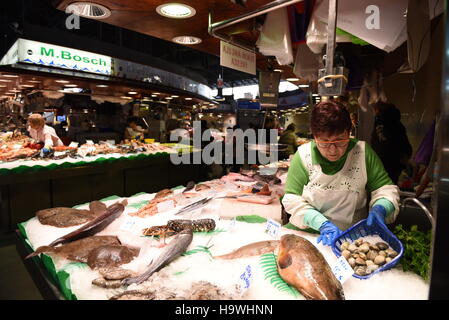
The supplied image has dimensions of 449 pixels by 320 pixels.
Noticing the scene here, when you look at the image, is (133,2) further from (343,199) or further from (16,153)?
(16,153)

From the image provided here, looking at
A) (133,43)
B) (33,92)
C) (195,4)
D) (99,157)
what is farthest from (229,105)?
(195,4)

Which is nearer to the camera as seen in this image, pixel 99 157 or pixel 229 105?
pixel 99 157

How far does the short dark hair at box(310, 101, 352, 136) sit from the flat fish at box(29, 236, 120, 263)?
5.10 feet

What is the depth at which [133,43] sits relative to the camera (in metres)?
17.4

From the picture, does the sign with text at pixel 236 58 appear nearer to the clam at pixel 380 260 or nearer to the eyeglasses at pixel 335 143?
the eyeglasses at pixel 335 143

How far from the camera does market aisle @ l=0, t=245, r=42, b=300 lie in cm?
281

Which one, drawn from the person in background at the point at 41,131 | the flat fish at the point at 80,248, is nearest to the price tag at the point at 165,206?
the flat fish at the point at 80,248

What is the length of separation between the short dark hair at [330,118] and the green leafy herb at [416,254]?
0.73 meters

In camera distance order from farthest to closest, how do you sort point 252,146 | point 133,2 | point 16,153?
point 252,146
point 16,153
point 133,2

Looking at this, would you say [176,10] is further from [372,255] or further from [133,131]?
[133,131]

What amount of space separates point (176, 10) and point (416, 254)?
8.71 ft

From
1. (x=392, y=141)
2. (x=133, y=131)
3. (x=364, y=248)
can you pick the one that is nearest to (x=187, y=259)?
(x=364, y=248)

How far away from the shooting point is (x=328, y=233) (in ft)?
5.51

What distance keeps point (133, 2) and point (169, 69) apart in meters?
10.3
